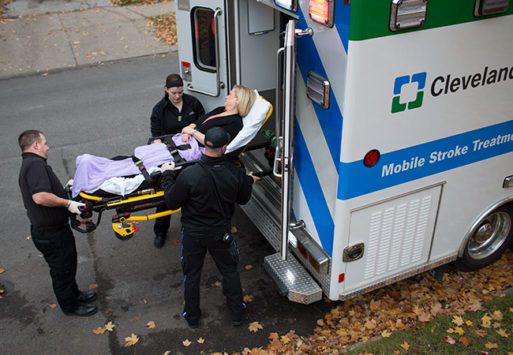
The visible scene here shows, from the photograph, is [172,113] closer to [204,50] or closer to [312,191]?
[204,50]

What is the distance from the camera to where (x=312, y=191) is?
4.24 m

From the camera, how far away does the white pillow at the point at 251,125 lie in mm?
4730

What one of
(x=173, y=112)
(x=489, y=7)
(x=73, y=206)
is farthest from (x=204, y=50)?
(x=489, y=7)

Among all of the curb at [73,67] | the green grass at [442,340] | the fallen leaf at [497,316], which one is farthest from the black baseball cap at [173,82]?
the curb at [73,67]

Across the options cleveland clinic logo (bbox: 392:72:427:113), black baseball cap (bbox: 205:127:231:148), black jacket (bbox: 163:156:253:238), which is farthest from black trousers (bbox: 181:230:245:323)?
cleveland clinic logo (bbox: 392:72:427:113)

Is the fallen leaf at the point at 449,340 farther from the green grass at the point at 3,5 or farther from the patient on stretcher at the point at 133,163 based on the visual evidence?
the green grass at the point at 3,5

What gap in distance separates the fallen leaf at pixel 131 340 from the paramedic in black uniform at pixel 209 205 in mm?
506

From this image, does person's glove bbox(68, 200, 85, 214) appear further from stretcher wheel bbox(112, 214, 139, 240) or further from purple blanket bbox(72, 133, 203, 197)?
stretcher wheel bbox(112, 214, 139, 240)

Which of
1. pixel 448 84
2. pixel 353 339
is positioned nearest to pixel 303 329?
pixel 353 339

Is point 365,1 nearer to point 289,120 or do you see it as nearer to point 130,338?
point 289,120

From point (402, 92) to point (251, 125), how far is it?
1.47 m

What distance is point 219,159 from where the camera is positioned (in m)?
4.16

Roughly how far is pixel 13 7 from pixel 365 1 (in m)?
13.3

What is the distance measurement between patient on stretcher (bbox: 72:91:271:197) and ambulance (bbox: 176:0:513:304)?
32 cm
